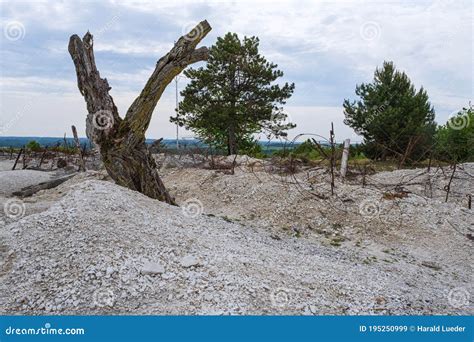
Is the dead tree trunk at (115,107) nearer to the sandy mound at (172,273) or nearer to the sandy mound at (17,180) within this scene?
the sandy mound at (172,273)

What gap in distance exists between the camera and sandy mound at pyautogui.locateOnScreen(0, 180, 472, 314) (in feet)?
10.9

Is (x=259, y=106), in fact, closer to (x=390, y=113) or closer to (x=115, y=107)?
(x=390, y=113)

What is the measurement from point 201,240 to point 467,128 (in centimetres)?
2103

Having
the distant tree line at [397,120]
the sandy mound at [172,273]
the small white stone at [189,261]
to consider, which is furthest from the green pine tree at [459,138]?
the small white stone at [189,261]

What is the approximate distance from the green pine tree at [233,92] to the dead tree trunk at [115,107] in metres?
14.8

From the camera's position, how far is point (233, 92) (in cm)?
2167

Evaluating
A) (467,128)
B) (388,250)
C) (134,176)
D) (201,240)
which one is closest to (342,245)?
(388,250)

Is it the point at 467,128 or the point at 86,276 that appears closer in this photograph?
the point at 86,276

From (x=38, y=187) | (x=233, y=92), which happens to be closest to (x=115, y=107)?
(x=38, y=187)

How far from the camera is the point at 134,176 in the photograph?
20.7ft

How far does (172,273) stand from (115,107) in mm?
3438

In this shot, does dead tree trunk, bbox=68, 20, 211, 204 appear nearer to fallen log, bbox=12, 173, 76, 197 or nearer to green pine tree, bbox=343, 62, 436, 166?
fallen log, bbox=12, 173, 76, 197

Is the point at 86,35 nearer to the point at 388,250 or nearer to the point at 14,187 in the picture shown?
the point at 14,187

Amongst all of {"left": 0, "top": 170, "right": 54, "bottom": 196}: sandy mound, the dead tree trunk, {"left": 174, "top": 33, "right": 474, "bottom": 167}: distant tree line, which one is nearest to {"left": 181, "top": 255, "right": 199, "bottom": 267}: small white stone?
the dead tree trunk
